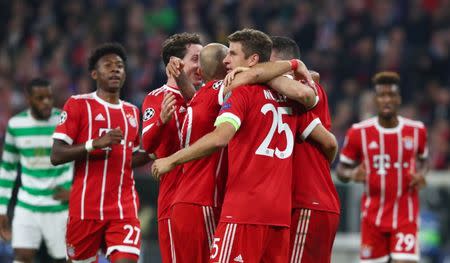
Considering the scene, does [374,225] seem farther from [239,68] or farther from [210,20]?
[210,20]

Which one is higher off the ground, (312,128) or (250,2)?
(250,2)

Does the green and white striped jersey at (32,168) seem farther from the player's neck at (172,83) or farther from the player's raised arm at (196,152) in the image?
the player's raised arm at (196,152)

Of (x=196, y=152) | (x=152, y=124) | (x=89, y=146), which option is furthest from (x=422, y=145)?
(x=196, y=152)

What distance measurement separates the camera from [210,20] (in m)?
19.5

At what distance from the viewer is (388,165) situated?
11.6 metres

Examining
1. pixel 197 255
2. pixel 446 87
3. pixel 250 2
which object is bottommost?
pixel 197 255

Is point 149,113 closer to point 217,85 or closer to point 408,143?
point 217,85

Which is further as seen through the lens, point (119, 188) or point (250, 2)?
point (250, 2)

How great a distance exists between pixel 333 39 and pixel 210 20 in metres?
2.38

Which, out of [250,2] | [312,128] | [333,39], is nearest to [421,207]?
[333,39]

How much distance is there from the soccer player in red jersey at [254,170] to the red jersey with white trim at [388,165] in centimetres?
389

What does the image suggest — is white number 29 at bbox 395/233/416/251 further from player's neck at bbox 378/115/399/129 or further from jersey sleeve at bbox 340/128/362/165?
player's neck at bbox 378/115/399/129

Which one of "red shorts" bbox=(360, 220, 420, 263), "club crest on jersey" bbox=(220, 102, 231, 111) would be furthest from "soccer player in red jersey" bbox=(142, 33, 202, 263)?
"red shorts" bbox=(360, 220, 420, 263)

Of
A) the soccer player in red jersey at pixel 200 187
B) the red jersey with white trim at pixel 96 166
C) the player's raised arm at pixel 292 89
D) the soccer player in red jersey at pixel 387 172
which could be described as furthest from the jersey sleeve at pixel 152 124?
the soccer player in red jersey at pixel 387 172
